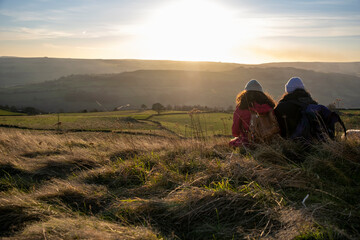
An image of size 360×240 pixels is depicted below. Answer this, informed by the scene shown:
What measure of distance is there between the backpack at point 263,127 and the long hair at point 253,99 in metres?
0.27

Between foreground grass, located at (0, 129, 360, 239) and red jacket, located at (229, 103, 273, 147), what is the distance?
786mm

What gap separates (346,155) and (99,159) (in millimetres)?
4036

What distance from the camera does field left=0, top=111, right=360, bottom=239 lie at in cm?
Answer: 262

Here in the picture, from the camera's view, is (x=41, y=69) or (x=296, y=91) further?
(x=41, y=69)

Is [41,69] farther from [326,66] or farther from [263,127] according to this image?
[263,127]

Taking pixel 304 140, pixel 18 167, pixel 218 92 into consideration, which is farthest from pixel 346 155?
pixel 218 92

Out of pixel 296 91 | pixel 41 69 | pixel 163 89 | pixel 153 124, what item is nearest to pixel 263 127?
pixel 296 91

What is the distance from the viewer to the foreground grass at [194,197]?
2.62 metres

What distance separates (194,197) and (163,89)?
10271 cm

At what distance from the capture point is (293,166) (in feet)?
12.6

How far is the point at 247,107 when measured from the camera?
577cm

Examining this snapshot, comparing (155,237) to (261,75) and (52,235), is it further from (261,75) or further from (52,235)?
(261,75)

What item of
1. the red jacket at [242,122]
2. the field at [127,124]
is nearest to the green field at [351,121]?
the field at [127,124]

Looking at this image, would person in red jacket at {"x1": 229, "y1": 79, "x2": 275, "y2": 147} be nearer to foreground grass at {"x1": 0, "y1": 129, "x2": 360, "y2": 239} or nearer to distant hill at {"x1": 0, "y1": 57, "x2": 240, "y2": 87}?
foreground grass at {"x1": 0, "y1": 129, "x2": 360, "y2": 239}
